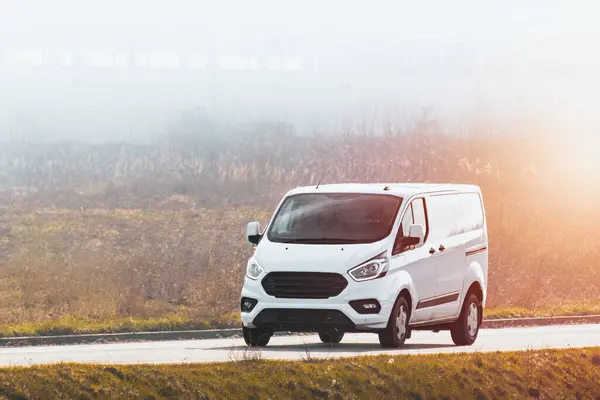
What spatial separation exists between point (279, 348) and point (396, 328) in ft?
9.60

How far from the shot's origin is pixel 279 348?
838 inches

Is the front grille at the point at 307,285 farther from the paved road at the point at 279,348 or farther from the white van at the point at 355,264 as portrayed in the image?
the paved road at the point at 279,348

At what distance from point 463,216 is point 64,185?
75823 mm

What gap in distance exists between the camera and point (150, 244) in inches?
2805

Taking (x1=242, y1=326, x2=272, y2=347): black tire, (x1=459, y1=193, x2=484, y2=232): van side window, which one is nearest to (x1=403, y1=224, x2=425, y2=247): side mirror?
(x1=242, y1=326, x2=272, y2=347): black tire

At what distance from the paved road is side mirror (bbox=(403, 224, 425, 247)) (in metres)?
1.59

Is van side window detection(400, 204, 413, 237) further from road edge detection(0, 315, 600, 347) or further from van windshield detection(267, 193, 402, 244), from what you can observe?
road edge detection(0, 315, 600, 347)

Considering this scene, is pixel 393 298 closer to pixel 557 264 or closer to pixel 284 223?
pixel 284 223

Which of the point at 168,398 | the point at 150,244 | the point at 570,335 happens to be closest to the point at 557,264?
the point at 150,244

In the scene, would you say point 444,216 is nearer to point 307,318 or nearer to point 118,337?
point 307,318

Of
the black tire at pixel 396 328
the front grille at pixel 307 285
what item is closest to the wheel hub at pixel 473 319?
the black tire at pixel 396 328

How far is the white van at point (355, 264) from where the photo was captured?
18.4 metres

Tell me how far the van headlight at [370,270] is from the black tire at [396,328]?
582mm

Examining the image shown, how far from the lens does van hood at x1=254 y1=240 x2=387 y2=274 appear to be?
18.4 metres
